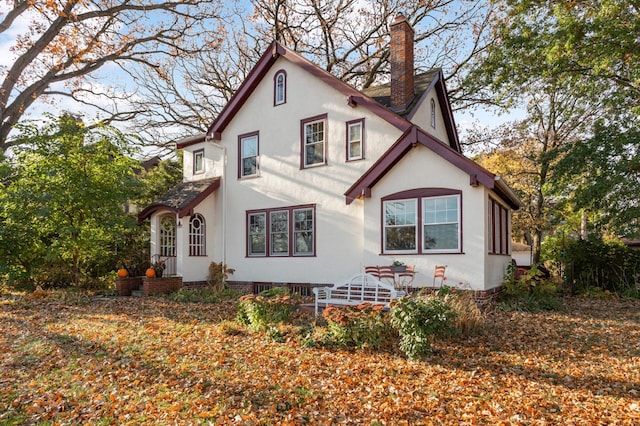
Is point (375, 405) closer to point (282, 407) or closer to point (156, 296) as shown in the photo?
point (282, 407)

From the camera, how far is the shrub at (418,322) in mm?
6656

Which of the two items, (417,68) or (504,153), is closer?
(417,68)

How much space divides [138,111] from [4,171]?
10779 millimetres

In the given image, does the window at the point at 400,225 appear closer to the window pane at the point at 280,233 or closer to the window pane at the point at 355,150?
the window pane at the point at 355,150

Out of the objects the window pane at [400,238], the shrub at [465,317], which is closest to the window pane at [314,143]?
the window pane at [400,238]

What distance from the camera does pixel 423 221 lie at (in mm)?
11898

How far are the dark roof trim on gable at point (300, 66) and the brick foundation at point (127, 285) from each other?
6.02 m

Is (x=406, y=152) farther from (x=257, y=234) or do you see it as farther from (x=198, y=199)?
(x=198, y=199)

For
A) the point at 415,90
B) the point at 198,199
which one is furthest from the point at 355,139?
the point at 198,199

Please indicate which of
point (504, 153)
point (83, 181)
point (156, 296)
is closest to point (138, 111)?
point (83, 181)

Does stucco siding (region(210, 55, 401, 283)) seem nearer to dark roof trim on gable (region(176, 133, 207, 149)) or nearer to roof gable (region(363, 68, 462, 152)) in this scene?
dark roof trim on gable (region(176, 133, 207, 149))

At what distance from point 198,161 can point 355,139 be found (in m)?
7.40

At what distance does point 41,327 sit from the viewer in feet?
30.5

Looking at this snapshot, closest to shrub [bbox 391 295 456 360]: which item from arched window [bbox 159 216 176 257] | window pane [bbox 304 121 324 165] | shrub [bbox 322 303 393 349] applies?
shrub [bbox 322 303 393 349]
